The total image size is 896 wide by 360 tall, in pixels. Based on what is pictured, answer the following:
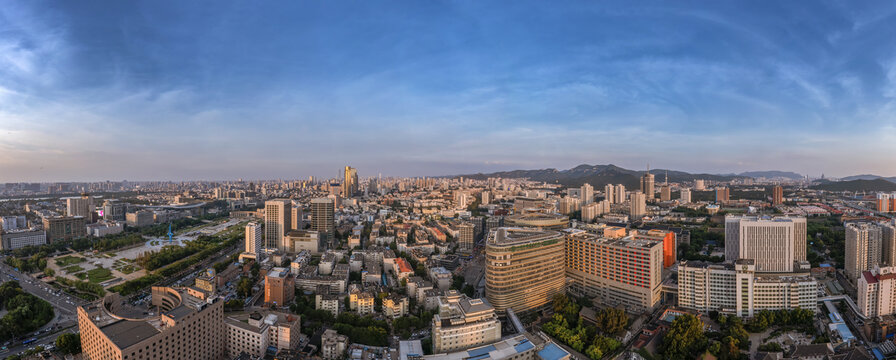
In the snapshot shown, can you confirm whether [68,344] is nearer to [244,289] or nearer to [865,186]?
[244,289]

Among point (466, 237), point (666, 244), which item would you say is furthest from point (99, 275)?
point (666, 244)

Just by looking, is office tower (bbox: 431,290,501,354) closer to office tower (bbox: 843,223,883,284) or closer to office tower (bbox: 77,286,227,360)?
office tower (bbox: 77,286,227,360)

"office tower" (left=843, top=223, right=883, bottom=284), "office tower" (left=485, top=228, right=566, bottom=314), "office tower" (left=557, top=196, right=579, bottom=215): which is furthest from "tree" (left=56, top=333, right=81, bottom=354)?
"office tower" (left=557, top=196, right=579, bottom=215)

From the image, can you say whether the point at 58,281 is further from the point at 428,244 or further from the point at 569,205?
Result: the point at 569,205

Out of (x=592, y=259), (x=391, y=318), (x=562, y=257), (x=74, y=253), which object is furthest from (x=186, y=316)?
(x=74, y=253)

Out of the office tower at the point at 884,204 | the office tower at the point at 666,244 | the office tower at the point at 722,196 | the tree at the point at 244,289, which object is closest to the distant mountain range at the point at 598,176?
the office tower at the point at 722,196

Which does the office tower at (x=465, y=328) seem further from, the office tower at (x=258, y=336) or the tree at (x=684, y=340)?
the tree at (x=684, y=340)
